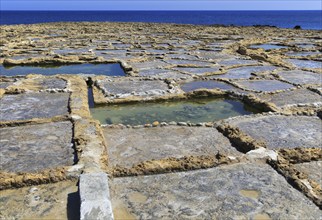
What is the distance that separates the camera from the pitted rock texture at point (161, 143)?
423cm

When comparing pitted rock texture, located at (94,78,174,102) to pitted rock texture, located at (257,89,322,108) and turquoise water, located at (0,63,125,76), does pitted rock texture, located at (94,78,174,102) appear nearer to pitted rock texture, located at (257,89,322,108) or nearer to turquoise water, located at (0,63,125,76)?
turquoise water, located at (0,63,125,76)

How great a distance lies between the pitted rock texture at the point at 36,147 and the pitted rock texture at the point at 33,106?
1.59 feet

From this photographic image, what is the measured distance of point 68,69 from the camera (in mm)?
10523

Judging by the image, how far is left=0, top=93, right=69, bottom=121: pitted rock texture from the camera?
554 centimetres

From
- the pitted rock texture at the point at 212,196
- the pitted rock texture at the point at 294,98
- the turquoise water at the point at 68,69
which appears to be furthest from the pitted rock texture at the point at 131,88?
the pitted rock texture at the point at 212,196

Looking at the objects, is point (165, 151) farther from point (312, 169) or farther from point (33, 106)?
point (33, 106)

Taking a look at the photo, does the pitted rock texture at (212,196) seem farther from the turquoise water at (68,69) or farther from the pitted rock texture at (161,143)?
the turquoise water at (68,69)

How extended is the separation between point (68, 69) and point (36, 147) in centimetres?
653

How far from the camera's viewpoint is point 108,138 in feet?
15.5

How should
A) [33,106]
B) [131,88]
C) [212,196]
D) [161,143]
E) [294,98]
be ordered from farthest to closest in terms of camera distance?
1. [131,88]
2. [294,98]
3. [33,106]
4. [161,143]
5. [212,196]

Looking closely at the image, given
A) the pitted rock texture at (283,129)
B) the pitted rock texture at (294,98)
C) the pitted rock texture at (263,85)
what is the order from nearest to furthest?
1. the pitted rock texture at (283,129)
2. the pitted rock texture at (294,98)
3. the pitted rock texture at (263,85)

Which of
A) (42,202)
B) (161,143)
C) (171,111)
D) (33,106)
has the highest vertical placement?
(42,202)

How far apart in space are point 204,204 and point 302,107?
3.85 meters

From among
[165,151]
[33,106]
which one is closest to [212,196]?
[165,151]
